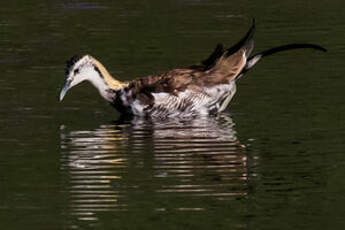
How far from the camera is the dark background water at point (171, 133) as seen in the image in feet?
42.5

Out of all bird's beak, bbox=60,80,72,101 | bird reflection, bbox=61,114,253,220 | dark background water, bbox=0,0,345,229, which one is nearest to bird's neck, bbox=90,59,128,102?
dark background water, bbox=0,0,345,229

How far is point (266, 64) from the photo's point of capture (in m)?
21.8

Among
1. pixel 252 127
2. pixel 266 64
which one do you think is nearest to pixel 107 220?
pixel 252 127

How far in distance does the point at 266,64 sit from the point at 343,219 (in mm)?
9562

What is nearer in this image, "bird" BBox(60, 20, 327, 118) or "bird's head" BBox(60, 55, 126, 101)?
"bird" BBox(60, 20, 327, 118)

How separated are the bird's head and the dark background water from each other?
1.24 ft

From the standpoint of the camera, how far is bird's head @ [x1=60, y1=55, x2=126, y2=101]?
62.5 feet

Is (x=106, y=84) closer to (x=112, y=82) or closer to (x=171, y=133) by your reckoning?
(x=112, y=82)

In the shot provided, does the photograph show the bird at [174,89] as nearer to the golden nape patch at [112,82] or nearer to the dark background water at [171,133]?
the golden nape patch at [112,82]

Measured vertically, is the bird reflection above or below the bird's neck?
below

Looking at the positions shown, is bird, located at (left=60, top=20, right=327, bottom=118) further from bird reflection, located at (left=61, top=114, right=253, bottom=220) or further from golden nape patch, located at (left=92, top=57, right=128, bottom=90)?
bird reflection, located at (left=61, top=114, right=253, bottom=220)

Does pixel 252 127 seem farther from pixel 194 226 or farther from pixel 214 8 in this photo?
pixel 214 8

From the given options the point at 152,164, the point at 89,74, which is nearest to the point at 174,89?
the point at 89,74

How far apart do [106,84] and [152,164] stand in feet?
14.0
